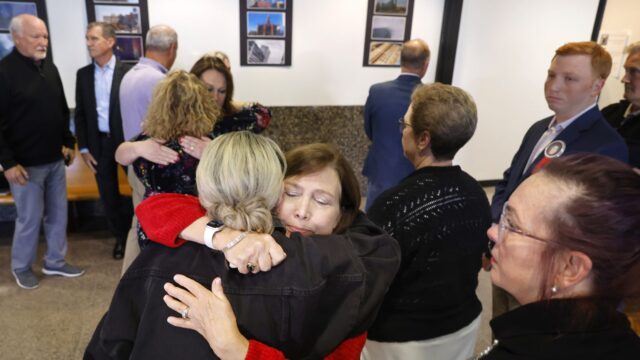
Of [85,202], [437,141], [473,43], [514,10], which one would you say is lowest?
[85,202]

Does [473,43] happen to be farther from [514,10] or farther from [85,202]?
[85,202]

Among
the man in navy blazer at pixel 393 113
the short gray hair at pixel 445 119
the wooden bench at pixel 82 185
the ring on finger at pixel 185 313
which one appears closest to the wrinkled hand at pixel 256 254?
the ring on finger at pixel 185 313

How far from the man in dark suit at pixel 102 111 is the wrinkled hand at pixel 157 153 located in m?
1.61

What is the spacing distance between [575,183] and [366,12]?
156 inches

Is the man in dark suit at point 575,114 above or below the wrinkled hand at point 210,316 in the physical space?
above

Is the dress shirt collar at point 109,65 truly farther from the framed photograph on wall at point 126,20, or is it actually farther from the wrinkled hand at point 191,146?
the wrinkled hand at point 191,146

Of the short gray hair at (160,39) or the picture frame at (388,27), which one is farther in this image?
the picture frame at (388,27)

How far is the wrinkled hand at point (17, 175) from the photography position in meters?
2.85

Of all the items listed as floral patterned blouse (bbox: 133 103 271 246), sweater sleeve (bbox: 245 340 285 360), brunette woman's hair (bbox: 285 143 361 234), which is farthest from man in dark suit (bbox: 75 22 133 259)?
sweater sleeve (bbox: 245 340 285 360)

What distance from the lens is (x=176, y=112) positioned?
1909 millimetres

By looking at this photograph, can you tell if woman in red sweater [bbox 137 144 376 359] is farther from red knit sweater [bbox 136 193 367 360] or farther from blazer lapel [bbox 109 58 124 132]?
blazer lapel [bbox 109 58 124 132]

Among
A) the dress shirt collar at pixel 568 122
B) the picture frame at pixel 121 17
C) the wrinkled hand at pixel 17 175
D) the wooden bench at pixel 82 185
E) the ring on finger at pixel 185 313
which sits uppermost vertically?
the picture frame at pixel 121 17

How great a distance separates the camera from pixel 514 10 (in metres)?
4.78

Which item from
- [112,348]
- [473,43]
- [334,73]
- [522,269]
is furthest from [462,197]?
[473,43]
